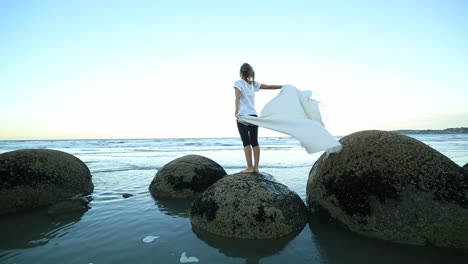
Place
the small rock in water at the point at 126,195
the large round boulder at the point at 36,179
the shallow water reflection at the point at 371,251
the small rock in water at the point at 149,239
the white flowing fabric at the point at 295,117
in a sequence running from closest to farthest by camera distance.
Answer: the shallow water reflection at the point at 371,251, the small rock in water at the point at 149,239, the white flowing fabric at the point at 295,117, the large round boulder at the point at 36,179, the small rock in water at the point at 126,195

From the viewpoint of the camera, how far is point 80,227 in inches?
206

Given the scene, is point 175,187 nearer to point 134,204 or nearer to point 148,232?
point 134,204

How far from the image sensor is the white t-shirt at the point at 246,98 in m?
5.83

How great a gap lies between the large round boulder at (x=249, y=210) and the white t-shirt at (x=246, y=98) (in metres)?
1.34

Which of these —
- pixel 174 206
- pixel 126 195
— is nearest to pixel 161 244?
pixel 174 206

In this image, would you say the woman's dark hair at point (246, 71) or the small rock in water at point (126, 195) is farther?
the small rock in water at point (126, 195)

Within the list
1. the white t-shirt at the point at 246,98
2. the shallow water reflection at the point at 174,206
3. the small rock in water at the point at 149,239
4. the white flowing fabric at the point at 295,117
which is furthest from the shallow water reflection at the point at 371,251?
the shallow water reflection at the point at 174,206

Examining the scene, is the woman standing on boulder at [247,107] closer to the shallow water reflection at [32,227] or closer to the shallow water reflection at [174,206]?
the shallow water reflection at [174,206]

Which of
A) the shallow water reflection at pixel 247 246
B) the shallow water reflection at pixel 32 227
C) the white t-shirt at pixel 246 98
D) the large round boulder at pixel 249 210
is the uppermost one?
the white t-shirt at pixel 246 98

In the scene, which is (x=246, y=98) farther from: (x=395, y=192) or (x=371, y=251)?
(x=371, y=251)

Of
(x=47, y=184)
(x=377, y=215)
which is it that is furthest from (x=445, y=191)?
(x=47, y=184)

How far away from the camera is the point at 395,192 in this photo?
4.39 meters

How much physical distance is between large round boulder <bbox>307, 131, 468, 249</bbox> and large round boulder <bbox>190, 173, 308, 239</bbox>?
23.9 inches

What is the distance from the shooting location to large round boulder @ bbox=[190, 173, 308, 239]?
469 cm
